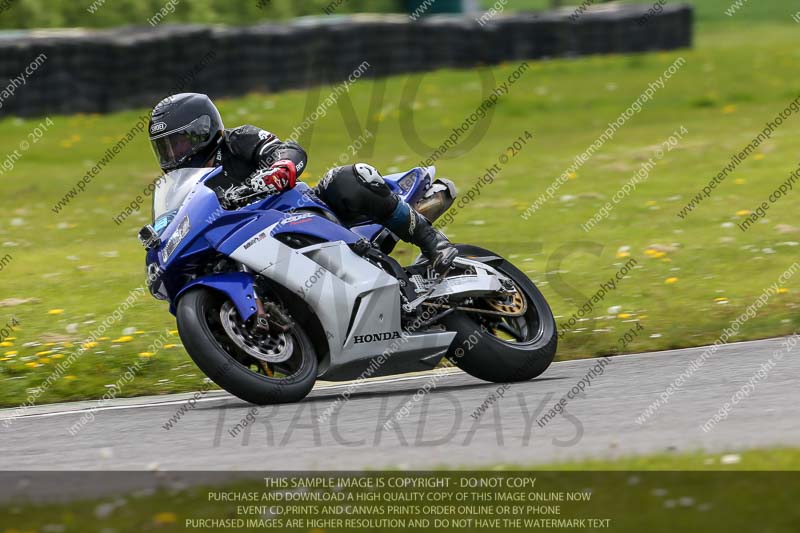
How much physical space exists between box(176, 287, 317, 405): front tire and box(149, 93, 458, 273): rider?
77 cm

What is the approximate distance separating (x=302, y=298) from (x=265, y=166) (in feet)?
2.96

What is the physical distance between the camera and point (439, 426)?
6445 millimetres

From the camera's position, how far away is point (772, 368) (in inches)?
294

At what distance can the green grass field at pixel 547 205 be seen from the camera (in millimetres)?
9422

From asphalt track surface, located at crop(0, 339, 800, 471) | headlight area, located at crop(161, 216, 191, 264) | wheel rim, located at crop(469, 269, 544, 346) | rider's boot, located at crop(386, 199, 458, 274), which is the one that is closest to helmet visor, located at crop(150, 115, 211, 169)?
headlight area, located at crop(161, 216, 191, 264)

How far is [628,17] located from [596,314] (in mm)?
17967

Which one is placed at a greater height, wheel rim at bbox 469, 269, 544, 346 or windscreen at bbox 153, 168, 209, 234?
windscreen at bbox 153, 168, 209, 234

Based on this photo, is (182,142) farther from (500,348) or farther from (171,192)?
(500,348)

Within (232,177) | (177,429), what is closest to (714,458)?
(177,429)

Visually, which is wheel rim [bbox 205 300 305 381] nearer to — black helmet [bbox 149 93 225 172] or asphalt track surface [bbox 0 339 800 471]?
asphalt track surface [bbox 0 339 800 471]

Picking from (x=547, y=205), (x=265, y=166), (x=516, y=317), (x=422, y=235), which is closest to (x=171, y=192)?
(x=265, y=166)

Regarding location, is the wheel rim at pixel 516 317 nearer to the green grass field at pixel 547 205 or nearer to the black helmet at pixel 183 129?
the green grass field at pixel 547 205

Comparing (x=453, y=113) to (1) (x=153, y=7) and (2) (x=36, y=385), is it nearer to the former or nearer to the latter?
(1) (x=153, y=7)

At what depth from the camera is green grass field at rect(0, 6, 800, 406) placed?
30.9 ft
